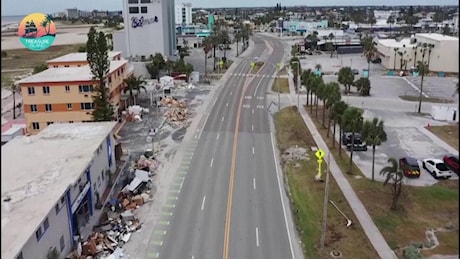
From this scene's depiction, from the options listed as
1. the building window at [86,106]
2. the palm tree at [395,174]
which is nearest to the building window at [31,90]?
the building window at [86,106]

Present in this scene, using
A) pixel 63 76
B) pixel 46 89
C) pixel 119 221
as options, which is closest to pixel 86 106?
pixel 46 89

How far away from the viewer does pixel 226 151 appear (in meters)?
43.1

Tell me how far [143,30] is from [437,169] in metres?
71.4

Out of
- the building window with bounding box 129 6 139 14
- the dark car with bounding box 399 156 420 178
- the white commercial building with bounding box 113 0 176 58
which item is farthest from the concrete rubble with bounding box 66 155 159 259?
the building window with bounding box 129 6 139 14

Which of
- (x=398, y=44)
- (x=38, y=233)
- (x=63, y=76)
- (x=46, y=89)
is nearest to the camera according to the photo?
(x=38, y=233)

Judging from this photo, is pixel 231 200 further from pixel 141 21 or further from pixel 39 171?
pixel 141 21

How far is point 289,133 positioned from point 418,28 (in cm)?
14761

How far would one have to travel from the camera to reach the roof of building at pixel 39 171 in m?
20.0

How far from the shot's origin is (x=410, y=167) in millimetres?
35500

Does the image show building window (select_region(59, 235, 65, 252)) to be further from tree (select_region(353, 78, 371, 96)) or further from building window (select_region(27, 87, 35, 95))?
tree (select_region(353, 78, 371, 96))

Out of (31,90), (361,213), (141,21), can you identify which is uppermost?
(141,21)

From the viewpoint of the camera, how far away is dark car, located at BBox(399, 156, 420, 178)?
35.0 meters

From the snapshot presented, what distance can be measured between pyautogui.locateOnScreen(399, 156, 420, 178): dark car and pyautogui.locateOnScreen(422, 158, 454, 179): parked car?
0.98m

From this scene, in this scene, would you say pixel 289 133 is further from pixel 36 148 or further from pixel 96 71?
pixel 36 148
